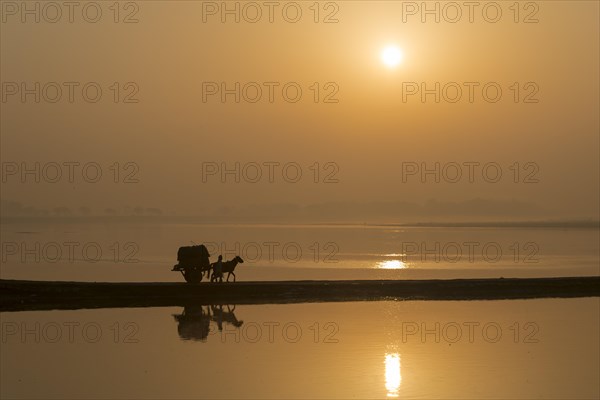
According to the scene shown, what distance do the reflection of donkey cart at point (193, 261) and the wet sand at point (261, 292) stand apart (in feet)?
1.84

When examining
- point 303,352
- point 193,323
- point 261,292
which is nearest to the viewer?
point 303,352

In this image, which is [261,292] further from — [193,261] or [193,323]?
[193,323]

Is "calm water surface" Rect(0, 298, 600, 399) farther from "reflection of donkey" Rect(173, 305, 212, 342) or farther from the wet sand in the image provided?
the wet sand

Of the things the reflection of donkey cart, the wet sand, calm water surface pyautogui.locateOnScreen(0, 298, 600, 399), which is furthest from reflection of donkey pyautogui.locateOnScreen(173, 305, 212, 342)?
the reflection of donkey cart

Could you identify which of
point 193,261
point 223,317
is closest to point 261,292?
point 193,261

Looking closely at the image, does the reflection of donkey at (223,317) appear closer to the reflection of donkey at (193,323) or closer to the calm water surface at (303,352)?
the calm water surface at (303,352)

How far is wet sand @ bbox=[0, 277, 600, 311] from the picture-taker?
3056 cm

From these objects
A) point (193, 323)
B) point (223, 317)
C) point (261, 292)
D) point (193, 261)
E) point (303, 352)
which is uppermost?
point (193, 261)

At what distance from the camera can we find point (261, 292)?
1276 inches

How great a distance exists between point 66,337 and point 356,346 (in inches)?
285

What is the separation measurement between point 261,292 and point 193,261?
266 cm

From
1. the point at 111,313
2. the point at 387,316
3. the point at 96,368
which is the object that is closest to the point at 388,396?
the point at 96,368

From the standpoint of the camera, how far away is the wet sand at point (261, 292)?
30562 millimetres

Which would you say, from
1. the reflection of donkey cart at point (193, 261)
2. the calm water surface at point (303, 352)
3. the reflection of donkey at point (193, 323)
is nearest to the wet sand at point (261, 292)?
the reflection of donkey cart at point (193, 261)
